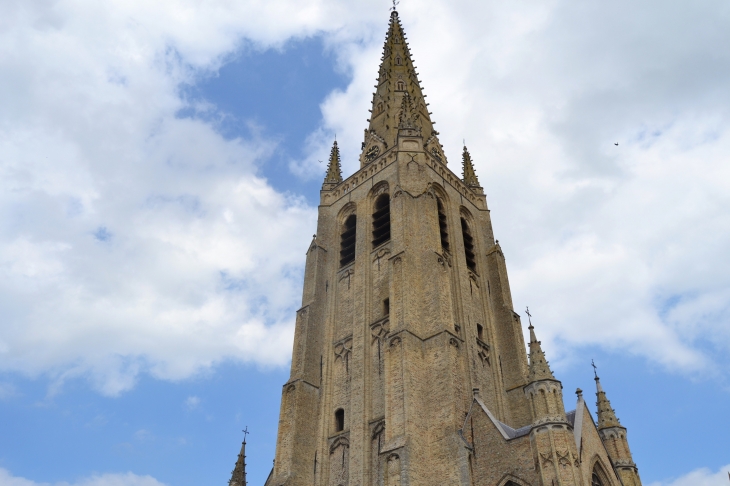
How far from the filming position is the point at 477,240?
34312 millimetres

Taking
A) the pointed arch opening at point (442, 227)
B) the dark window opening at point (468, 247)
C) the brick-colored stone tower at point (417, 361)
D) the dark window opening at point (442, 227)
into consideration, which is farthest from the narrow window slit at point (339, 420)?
the dark window opening at point (468, 247)

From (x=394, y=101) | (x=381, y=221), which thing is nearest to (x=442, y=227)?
(x=381, y=221)

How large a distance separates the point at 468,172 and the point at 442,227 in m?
9.13

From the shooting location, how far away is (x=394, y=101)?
41.0 meters

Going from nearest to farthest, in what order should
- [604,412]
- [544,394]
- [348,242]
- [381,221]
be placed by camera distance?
1. [544,394]
2. [604,412]
3. [381,221]
4. [348,242]

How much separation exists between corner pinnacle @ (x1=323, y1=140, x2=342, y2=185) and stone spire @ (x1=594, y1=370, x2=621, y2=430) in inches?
737

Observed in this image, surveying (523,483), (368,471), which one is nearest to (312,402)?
(368,471)

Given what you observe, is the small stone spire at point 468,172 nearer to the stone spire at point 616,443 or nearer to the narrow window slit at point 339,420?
the stone spire at point 616,443

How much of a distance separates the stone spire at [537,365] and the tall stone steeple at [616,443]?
6880 millimetres

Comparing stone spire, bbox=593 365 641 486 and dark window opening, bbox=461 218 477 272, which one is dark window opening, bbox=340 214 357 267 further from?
stone spire, bbox=593 365 641 486

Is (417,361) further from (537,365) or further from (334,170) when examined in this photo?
(334,170)

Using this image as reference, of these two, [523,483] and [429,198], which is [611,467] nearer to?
[523,483]

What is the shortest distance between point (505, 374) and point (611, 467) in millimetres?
6182

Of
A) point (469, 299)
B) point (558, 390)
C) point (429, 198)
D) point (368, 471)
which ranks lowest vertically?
point (368, 471)
